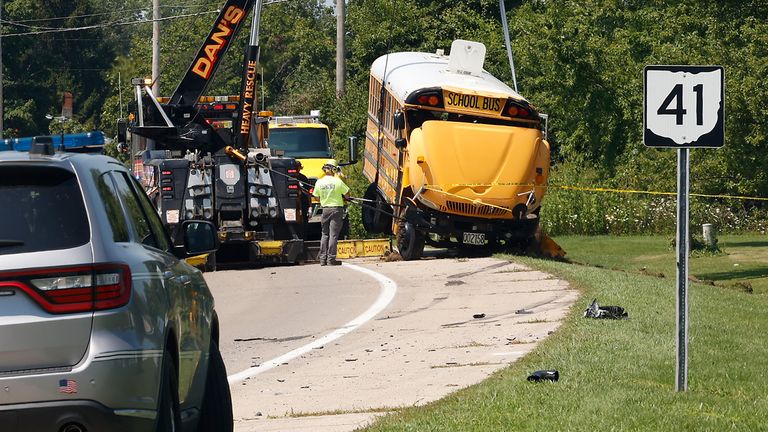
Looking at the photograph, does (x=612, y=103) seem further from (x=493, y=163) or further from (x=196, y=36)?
(x=196, y=36)

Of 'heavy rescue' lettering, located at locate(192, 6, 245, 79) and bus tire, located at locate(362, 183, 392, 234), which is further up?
'heavy rescue' lettering, located at locate(192, 6, 245, 79)

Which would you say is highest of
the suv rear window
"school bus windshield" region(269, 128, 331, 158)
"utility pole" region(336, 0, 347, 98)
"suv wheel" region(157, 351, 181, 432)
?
"utility pole" region(336, 0, 347, 98)

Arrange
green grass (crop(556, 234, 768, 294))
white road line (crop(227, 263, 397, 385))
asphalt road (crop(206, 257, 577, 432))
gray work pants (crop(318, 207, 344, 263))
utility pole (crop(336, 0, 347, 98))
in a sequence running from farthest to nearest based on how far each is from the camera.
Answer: utility pole (crop(336, 0, 347, 98)) → green grass (crop(556, 234, 768, 294)) → gray work pants (crop(318, 207, 344, 263)) → white road line (crop(227, 263, 397, 385)) → asphalt road (crop(206, 257, 577, 432))

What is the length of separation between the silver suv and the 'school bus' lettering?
20.0 m

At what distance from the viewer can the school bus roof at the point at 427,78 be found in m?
27.0

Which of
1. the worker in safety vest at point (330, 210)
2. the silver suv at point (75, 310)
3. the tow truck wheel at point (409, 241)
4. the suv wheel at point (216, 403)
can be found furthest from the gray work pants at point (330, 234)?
the silver suv at point (75, 310)

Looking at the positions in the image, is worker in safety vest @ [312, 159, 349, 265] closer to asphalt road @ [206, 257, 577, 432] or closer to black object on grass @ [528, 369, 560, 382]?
asphalt road @ [206, 257, 577, 432]

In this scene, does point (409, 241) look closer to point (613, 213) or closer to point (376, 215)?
point (376, 215)

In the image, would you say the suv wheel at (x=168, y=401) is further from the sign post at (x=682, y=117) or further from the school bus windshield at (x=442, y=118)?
the school bus windshield at (x=442, y=118)

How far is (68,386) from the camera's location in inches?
230

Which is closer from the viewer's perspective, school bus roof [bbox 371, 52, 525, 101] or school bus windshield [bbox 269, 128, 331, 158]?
school bus roof [bbox 371, 52, 525, 101]

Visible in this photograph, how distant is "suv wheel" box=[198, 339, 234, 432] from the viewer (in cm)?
827

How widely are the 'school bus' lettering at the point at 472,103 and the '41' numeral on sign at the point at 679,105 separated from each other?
16459mm

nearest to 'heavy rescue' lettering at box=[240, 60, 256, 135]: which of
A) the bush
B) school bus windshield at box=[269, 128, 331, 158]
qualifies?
school bus windshield at box=[269, 128, 331, 158]
